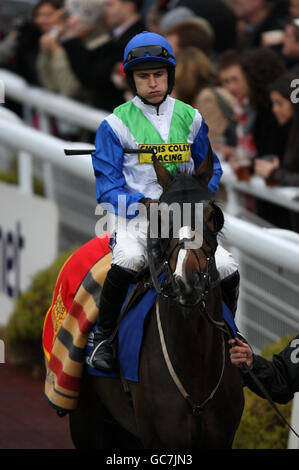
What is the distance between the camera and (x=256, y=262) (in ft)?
19.9

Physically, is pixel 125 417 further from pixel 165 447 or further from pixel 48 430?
pixel 48 430

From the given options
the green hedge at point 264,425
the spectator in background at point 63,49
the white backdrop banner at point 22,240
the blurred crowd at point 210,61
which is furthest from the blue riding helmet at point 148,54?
the spectator in background at point 63,49

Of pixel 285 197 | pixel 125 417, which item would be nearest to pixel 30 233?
pixel 285 197

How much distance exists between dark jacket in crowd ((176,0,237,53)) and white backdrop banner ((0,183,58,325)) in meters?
2.37

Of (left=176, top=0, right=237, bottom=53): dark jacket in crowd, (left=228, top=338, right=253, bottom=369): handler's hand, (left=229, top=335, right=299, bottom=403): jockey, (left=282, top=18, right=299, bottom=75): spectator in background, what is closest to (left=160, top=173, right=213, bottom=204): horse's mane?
(left=228, top=338, right=253, bottom=369): handler's hand

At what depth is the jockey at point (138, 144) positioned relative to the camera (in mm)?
4715

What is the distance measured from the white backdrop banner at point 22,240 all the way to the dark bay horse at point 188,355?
3.20 meters

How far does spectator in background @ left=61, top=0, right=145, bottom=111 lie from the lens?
29.1ft

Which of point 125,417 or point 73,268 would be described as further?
point 73,268

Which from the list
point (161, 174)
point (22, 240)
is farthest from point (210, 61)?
point (161, 174)

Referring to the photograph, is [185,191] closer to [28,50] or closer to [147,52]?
[147,52]

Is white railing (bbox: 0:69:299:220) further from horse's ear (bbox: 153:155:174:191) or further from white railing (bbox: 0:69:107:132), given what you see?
horse's ear (bbox: 153:155:174:191)

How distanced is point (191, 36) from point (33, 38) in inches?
95.7

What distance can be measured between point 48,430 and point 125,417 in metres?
1.85
